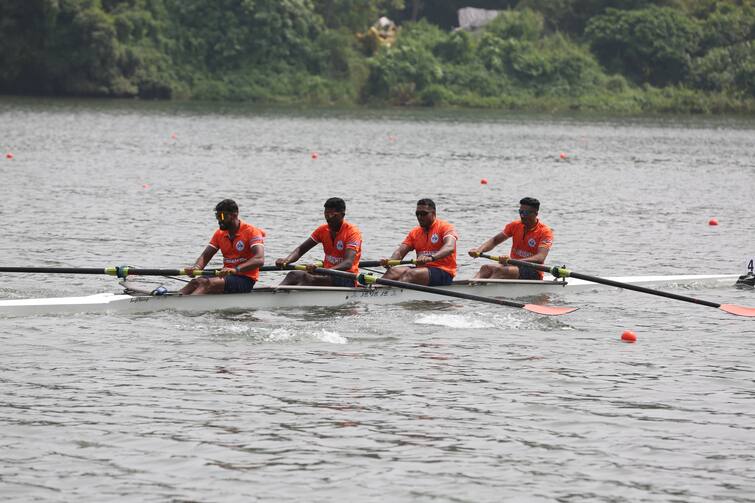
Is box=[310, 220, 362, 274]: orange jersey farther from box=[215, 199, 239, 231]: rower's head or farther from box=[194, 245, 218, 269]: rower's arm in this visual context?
box=[194, 245, 218, 269]: rower's arm

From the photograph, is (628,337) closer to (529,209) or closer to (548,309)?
(548,309)

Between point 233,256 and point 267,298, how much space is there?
0.80m

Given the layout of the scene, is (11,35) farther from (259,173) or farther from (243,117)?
(259,173)

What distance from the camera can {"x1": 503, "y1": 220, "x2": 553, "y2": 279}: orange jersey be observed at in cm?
2108

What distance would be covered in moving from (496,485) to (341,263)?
25.9 feet

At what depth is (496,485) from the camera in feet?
38.4

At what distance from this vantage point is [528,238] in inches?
834

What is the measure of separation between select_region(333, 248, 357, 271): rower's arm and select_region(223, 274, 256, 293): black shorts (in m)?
1.35

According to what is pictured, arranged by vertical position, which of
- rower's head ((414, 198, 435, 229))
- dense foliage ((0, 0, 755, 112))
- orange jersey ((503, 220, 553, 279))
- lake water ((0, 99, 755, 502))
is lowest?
lake water ((0, 99, 755, 502))

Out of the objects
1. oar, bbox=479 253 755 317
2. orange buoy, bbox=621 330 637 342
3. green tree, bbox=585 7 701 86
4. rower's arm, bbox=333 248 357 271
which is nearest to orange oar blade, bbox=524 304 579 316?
oar, bbox=479 253 755 317

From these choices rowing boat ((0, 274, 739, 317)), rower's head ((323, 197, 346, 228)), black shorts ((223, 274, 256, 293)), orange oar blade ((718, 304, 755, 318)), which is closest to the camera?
rowing boat ((0, 274, 739, 317))

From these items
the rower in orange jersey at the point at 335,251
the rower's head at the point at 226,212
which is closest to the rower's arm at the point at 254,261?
the rower's head at the point at 226,212

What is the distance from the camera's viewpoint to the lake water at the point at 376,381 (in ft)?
38.8

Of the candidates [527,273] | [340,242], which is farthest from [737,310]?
[340,242]
